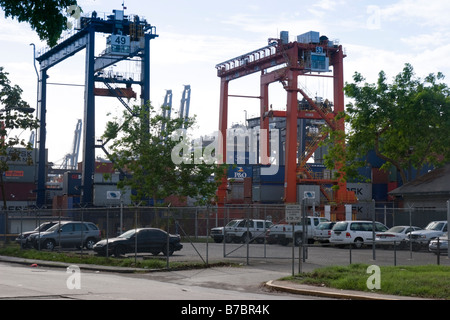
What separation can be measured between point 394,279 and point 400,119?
3017 cm

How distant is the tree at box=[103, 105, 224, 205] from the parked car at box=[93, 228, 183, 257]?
18.7 m

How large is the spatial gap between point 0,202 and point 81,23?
28740 millimetres

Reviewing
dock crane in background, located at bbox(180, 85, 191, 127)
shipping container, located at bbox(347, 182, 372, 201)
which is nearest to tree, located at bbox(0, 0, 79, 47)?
shipping container, located at bbox(347, 182, 372, 201)

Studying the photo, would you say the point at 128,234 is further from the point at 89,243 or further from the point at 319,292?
the point at 319,292

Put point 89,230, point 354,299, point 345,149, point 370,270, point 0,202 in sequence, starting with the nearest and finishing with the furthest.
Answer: point 354,299 → point 370,270 → point 89,230 → point 345,149 → point 0,202

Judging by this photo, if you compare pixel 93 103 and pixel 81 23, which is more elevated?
pixel 81 23

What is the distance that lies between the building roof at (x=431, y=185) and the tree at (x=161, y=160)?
564 inches

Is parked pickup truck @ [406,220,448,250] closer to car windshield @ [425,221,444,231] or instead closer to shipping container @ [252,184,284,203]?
car windshield @ [425,221,444,231]

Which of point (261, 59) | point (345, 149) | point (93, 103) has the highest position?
point (261, 59)

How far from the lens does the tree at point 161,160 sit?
49062mm

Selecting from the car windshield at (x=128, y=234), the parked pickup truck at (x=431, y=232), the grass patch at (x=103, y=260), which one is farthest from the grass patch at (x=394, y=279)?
the parked pickup truck at (x=431, y=232)

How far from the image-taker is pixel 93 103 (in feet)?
216
